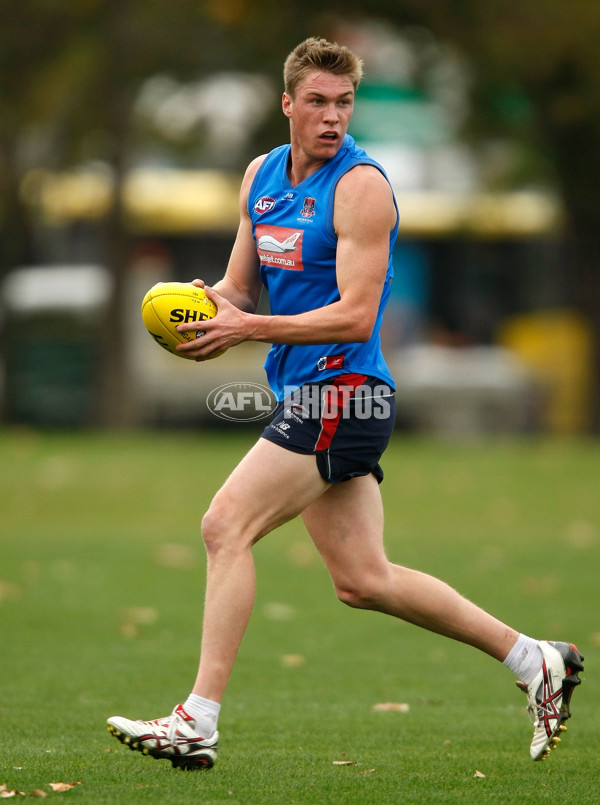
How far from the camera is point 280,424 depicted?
16.4ft

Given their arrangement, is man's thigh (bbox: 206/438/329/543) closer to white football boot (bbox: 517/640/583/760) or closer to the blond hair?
white football boot (bbox: 517/640/583/760)

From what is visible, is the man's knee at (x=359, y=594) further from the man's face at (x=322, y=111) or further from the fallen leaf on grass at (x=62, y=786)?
the man's face at (x=322, y=111)

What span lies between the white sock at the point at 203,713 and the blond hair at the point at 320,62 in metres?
2.23

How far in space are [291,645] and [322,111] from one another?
12.9 feet

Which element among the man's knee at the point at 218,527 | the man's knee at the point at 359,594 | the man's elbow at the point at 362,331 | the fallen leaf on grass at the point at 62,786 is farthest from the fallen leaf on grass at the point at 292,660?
the man's elbow at the point at 362,331

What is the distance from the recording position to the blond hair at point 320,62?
4934 millimetres

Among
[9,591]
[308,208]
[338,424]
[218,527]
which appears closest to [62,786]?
[218,527]

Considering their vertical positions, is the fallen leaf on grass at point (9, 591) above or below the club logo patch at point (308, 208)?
below

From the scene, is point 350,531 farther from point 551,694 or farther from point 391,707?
point 391,707

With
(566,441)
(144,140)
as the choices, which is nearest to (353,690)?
(566,441)

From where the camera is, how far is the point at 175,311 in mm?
4848

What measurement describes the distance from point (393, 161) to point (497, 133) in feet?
15.3

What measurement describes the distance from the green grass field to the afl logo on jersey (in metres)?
2.08

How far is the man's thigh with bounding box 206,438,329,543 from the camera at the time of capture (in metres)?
4.86
